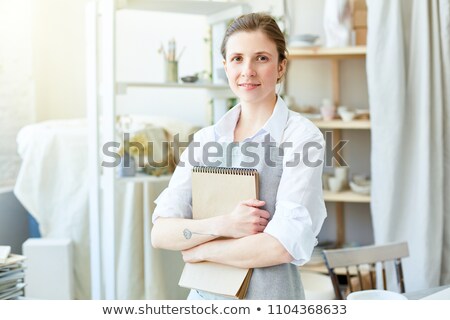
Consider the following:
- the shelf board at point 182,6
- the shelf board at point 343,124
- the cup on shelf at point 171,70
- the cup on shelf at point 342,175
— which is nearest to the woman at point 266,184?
the shelf board at point 182,6

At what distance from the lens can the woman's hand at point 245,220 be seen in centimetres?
88

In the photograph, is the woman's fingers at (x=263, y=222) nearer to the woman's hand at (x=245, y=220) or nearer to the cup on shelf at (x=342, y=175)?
the woman's hand at (x=245, y=220)

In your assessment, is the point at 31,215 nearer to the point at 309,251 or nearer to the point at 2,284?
the point at 2,284

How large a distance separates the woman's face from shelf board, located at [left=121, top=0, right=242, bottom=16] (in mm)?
1449

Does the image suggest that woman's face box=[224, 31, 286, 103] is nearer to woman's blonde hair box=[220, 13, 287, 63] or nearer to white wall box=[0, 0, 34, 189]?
woman's blonde hair box=[220, 13, 287, 63]

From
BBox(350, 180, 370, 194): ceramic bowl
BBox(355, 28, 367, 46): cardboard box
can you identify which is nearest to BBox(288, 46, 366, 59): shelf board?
BBox(355, 28, 367, 46): cardboard box

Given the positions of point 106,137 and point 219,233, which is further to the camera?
point 106,137

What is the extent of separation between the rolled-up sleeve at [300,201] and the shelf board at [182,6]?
1.53 meters

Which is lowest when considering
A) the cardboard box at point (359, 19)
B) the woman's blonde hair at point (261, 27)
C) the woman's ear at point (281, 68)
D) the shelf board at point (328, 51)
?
the woman's ear at point (281, 68)

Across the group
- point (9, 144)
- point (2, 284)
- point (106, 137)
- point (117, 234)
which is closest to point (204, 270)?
point (2, 284)

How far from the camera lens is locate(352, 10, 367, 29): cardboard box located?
3021 mm

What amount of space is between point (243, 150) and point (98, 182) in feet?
5.10

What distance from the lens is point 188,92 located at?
3443 millimetres

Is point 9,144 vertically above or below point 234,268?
above
